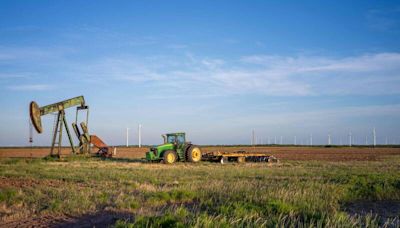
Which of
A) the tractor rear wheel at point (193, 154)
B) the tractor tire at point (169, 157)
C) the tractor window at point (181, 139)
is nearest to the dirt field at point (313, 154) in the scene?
the tractor rear wheel at point (193, 154)

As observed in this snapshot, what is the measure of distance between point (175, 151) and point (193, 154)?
1.26 m

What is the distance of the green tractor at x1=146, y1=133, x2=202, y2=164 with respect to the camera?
1142 inches

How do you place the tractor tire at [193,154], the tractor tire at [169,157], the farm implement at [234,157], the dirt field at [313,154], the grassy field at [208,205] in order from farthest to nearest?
the dirt field at [313,154], the farm implement at [234,157], the tractor tire at [193,154], the tractor tire at [169,157], the grassy field at [208,205]

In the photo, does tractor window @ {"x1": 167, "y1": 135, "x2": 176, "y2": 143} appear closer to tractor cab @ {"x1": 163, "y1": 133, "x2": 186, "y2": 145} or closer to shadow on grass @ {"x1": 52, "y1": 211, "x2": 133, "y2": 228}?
tractor cab @ {"x1": 163, "y1": 133, "x2": 186, "y2": 145}

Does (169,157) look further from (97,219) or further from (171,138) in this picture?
(97,219)

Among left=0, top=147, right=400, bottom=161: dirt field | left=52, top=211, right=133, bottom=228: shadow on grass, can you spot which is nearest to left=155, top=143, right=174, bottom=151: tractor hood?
left=0, top=147, right=400, bottom=161: dirt field

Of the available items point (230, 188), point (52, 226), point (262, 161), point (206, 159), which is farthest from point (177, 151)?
point (52, 226)

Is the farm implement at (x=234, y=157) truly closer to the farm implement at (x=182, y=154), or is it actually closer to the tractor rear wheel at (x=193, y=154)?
the farm implement at (x=182, y=154)

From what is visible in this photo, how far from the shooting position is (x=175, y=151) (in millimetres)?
29844

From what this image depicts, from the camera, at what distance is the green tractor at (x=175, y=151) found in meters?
29.0

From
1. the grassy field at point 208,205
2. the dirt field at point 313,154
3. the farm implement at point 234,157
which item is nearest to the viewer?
the grassy field at point 208,205

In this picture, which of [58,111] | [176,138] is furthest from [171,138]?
[58,111]

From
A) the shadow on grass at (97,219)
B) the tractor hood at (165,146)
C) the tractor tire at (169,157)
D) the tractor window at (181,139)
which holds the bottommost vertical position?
the shadow on grass at (97,219)

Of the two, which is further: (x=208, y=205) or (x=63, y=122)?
(x=63, y=122)
